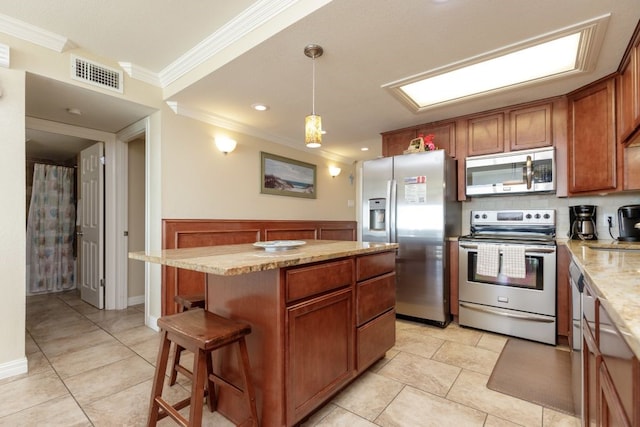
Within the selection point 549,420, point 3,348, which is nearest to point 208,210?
point 3,348

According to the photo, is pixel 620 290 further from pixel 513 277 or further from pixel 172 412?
pixel 513 277

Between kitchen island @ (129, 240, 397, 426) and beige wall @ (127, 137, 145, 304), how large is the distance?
2581 millimetres

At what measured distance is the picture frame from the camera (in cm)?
402

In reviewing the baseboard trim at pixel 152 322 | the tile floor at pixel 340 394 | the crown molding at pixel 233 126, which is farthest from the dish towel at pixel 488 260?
the baseboard trim at pixel 152 322

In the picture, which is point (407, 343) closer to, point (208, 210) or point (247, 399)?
point (247, 399)

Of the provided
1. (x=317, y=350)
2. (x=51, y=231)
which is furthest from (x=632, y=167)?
(x=51, y=231)

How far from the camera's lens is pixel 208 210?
10.9 ft

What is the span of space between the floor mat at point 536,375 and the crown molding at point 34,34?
3.86 meters

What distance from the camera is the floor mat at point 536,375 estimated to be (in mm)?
1824

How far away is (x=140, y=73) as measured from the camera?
2.76m

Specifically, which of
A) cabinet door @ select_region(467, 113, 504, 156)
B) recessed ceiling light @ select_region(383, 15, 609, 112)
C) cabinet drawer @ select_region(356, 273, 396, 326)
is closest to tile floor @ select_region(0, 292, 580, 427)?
cabinet drawer @ select_region(356, 273, 396, 326)

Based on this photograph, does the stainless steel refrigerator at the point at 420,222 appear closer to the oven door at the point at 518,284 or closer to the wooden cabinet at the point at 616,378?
the oven door at the point at 518,284

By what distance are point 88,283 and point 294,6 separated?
4.09 metres

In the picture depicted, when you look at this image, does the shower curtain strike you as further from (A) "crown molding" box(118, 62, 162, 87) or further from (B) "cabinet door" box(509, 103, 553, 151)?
(B) "cabinet door" box(509, 103, 553, 151)
